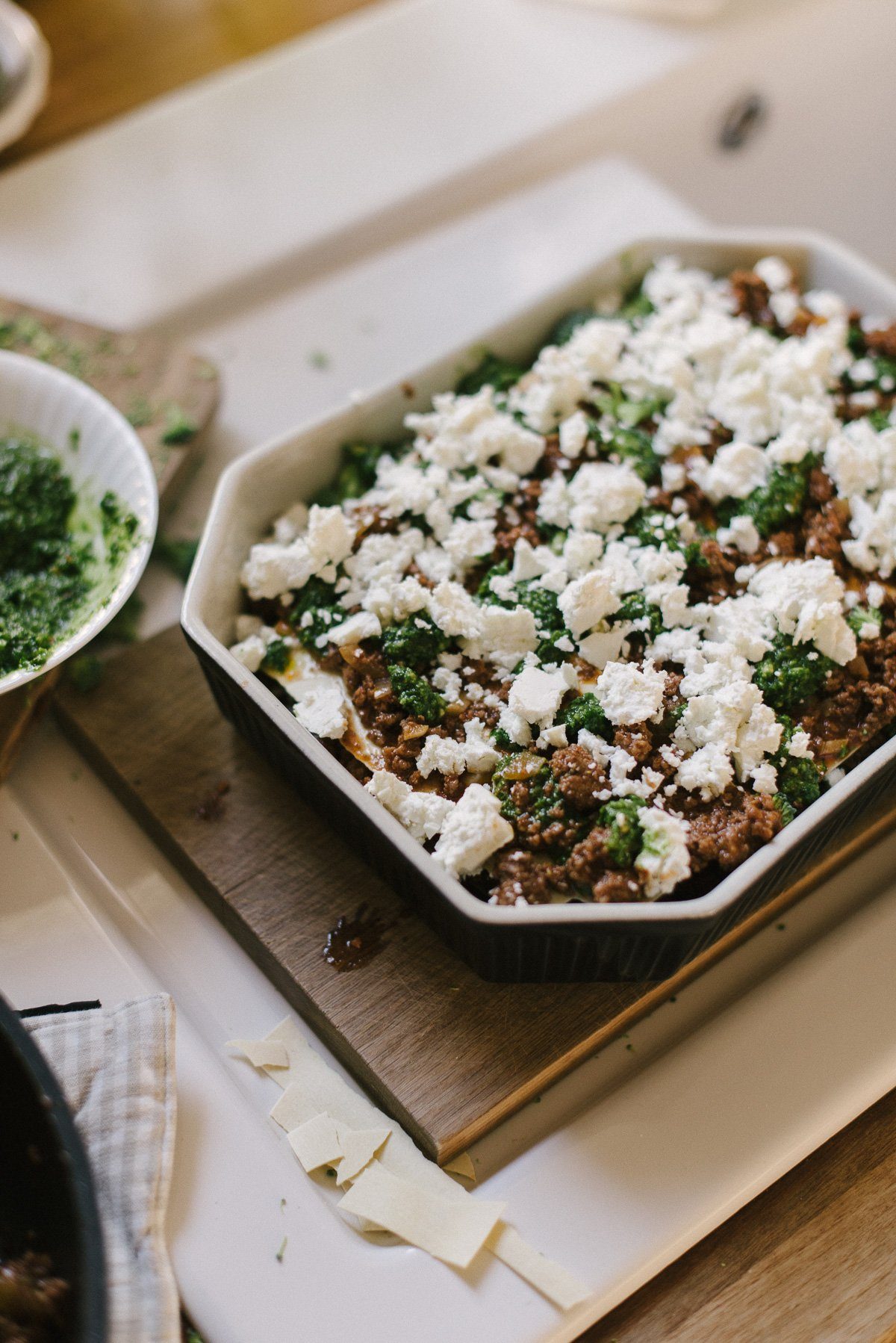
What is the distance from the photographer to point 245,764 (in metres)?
1.20

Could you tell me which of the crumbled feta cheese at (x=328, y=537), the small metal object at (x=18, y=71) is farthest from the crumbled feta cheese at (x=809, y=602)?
the small metal object at (x=18, y=71)

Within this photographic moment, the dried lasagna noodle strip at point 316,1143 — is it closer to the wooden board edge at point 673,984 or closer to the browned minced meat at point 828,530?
the wooden board edge at point 673,984

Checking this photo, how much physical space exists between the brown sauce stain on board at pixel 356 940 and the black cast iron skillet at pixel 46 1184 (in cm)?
31

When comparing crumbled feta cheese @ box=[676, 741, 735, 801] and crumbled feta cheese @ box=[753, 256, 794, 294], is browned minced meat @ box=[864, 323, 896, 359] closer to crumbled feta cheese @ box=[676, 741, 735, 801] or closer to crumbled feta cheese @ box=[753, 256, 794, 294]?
crumbled feta cheese @ box=[753, 256, 794, 294]

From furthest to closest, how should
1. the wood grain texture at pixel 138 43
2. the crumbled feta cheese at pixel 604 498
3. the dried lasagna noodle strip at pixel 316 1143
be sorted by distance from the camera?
1. the wood grain texture at pixel 138 43
2. the crumbled feta cheese at pixel 604 498
3. the dried lasagna noodle strip at pixel 316 1143

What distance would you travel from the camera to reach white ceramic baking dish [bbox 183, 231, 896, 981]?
0.90m

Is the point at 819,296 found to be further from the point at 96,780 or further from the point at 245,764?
the point at 96,780

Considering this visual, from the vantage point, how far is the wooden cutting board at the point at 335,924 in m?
Result: 1.01

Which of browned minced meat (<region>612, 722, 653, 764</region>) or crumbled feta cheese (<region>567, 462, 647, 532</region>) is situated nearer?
browned minced meat (<region>612, 722, 653, 764</region>)

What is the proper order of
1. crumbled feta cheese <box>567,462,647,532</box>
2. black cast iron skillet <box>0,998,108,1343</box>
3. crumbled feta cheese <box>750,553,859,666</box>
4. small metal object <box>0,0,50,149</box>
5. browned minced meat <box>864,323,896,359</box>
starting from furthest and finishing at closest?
small metal object <box>0,0,50,149</box> < browned minced meat <box>864,323,896,359</box> < crumbled feta cheese <box>567,462,647,532</box> < crumbled feta cheese <box>750,553,859,666</box> < black cast iron skillet <box>0,998,108,1343</box>

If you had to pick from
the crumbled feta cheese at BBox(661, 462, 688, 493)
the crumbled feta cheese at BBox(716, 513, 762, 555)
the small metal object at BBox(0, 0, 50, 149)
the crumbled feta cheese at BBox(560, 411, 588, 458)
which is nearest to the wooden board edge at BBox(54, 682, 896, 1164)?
the crumbled feta cheese at BBox(716, 513, 762, 555)

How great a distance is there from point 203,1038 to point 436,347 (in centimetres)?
103

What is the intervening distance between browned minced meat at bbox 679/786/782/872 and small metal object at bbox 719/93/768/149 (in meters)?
1.49

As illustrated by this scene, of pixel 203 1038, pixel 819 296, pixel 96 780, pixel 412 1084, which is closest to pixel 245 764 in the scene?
pixel 96 780
